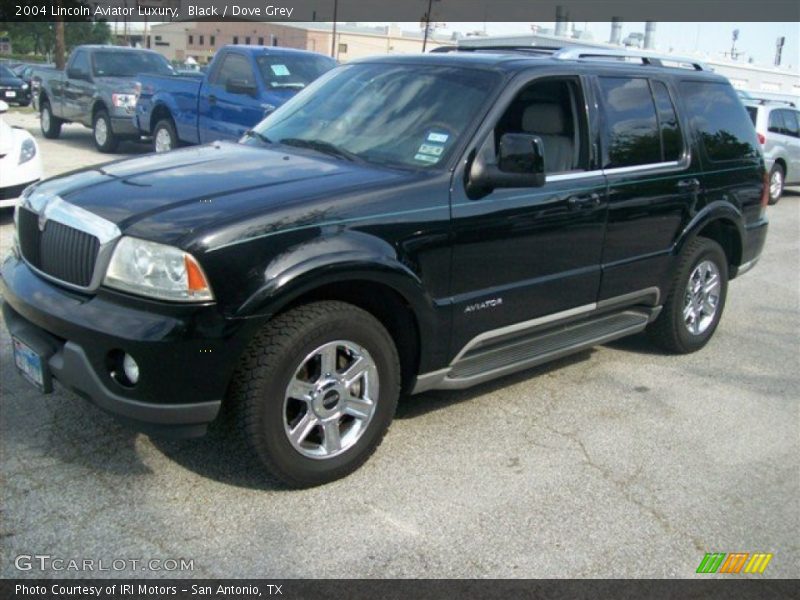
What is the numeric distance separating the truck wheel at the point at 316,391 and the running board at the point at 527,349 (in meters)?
0.37

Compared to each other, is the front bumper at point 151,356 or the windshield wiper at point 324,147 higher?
the windshield wiper at point 324,147

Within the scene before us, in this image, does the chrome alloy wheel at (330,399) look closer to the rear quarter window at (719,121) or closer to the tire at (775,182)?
the rear quarter window at (719,121)

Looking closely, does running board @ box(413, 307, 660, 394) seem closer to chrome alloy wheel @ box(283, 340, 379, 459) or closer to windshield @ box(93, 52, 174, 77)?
chrome alloy wheel @ box(283, 340, 379, 459)

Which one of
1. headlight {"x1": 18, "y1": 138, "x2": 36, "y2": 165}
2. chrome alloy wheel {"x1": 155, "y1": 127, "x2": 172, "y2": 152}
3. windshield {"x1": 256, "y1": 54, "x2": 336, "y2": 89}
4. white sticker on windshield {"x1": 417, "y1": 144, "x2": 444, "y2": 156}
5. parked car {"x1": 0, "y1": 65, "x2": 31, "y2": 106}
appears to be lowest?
parked car {"x1": 0, "y1": 65, "x2": 31, "y2": 106}

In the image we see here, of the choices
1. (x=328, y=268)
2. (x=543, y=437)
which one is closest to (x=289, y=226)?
(x=328, y=268)

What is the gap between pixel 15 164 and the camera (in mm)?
8195

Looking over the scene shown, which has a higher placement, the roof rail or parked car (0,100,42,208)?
the roof rail

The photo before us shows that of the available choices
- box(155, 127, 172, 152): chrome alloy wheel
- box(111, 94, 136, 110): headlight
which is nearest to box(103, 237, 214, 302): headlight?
box(155, 127, 172, 152): chrome alloy wheel

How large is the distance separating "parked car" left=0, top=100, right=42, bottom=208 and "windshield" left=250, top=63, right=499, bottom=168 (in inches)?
169

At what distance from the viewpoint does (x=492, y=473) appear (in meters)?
3.95

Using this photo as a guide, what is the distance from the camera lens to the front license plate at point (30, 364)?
345 centimetres

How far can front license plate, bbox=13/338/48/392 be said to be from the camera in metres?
3.45

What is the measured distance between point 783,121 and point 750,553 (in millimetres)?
14493

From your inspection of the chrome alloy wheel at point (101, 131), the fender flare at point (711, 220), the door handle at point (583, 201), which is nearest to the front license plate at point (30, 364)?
the door handle at point (583, 201)
